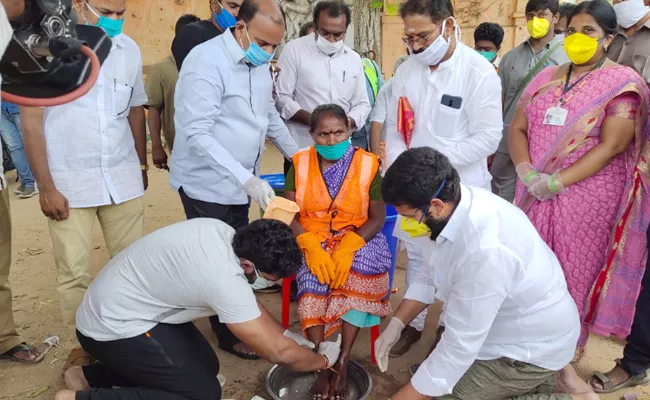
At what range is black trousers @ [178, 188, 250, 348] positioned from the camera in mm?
2695

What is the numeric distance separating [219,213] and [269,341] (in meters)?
0.94

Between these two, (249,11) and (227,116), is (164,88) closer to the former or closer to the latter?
(227,116)

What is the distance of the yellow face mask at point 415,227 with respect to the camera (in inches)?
71.3

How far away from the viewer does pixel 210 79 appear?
8.05 feet

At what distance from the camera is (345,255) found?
2.59 metres

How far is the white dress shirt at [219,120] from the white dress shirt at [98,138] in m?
0.28

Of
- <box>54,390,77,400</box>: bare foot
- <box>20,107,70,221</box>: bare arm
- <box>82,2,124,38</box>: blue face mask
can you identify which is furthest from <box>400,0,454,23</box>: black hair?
<box>54,390,77,400</box>: bare foot

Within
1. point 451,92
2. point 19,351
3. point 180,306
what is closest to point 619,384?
point 451,92

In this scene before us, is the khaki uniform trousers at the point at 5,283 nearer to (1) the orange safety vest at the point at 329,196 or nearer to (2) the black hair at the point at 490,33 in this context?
(1) the orange safety vest at the point at 329,196

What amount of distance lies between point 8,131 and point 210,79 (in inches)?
166

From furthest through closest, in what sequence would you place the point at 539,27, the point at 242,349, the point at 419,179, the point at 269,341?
the point at 539,27 → the point at 242,349 → the point at 269,341 → the point at 419,179

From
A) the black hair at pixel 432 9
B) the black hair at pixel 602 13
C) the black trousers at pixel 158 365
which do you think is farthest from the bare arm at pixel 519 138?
the black trousers at pixel 158 365

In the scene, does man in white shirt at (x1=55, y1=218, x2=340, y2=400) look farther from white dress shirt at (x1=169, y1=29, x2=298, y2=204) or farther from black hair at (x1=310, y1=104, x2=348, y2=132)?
black hair at (x1=310, y1=104, x2=348, y2=132)

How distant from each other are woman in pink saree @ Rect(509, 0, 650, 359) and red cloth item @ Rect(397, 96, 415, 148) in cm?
61
